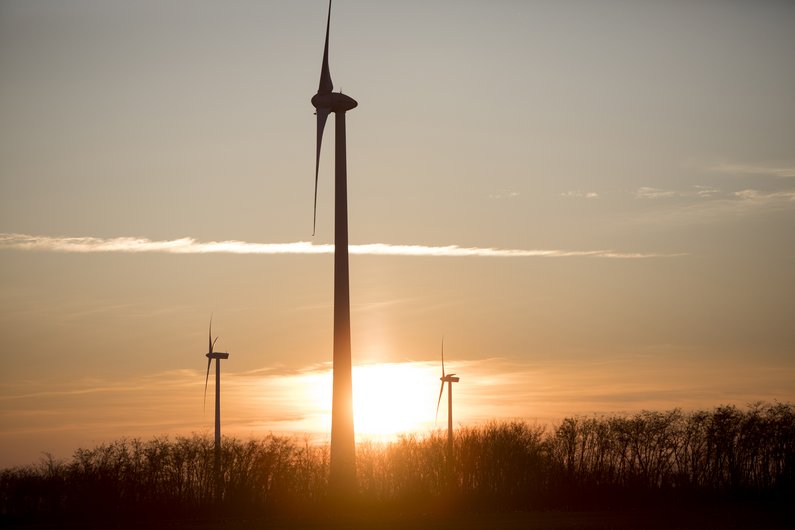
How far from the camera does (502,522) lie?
66688 millimetres

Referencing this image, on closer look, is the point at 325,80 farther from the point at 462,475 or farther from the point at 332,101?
the point at 462,475

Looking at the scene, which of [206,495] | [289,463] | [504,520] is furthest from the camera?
[289,463]

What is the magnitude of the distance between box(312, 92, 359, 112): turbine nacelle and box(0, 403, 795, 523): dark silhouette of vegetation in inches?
1206

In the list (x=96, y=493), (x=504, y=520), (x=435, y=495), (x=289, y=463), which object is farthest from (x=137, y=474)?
(x=504, y=520)

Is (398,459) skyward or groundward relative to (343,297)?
groundward

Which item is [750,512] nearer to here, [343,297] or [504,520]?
[504,520]

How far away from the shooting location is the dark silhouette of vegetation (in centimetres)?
8012

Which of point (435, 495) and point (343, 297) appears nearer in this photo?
point (343, 297)

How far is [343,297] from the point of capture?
2758 inches

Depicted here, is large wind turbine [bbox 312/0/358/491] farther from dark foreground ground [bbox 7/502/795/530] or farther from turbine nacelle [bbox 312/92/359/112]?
turbine nacelle [bbox 312/92/359/112]

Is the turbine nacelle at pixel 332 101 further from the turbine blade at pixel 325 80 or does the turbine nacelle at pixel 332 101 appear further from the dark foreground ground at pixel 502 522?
the dark foreground ground at pixel 502 522

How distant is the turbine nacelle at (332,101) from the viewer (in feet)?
254

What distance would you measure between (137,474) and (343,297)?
2987 cm

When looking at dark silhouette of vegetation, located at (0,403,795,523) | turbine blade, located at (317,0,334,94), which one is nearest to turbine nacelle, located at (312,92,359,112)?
turbine blade, located at (317,0,334,94)
